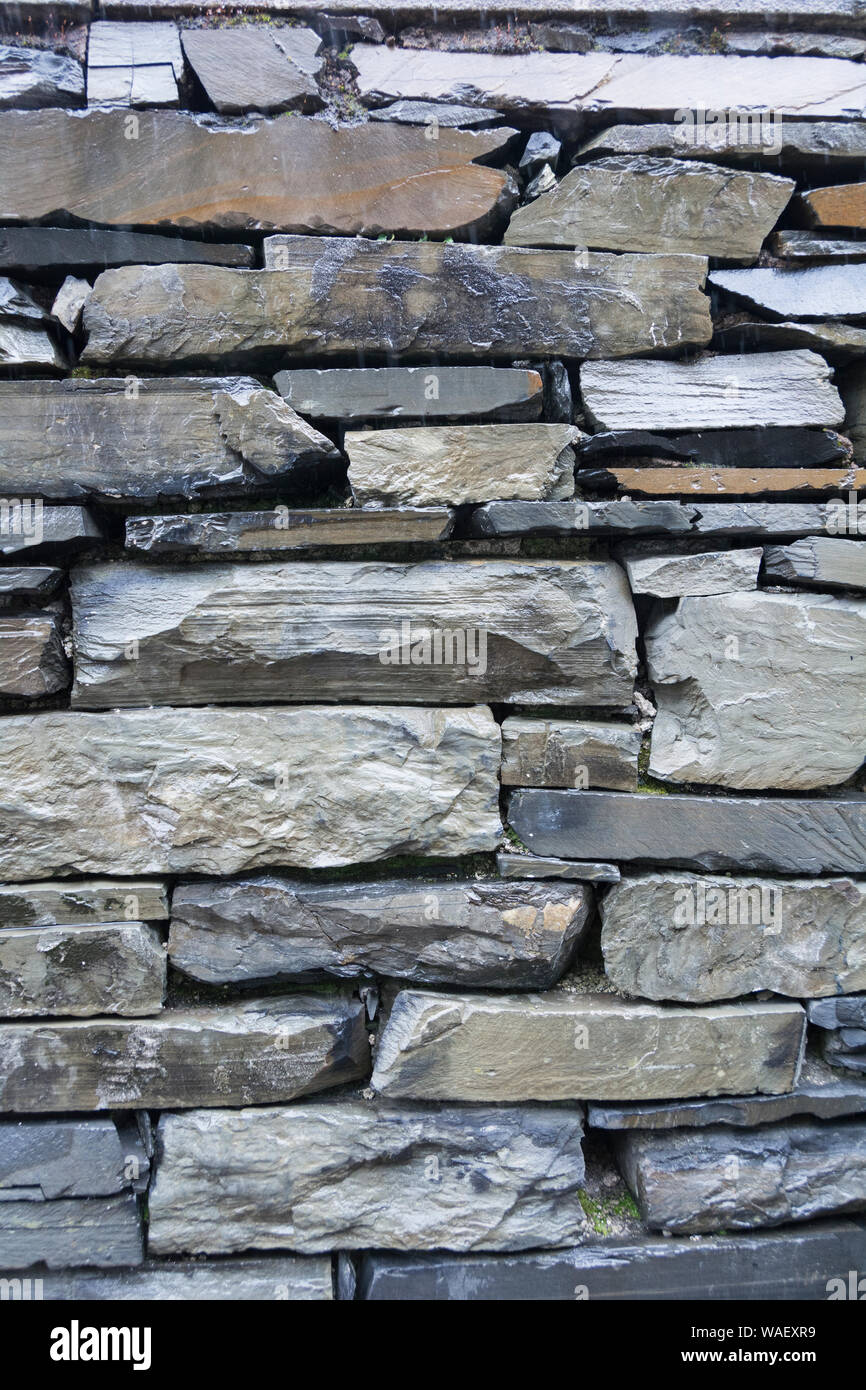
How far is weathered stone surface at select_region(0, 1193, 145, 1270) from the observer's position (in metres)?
2.37

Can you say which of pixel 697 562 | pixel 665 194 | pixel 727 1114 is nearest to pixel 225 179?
pixel 665 194

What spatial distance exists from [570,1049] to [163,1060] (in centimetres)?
118

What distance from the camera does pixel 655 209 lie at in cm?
256

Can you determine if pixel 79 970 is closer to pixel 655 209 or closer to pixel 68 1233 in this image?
pixel 68 1233

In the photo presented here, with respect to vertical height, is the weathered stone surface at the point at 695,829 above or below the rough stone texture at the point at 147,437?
below

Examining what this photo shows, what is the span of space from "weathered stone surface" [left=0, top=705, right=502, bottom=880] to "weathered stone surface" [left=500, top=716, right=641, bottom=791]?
7 centimetres

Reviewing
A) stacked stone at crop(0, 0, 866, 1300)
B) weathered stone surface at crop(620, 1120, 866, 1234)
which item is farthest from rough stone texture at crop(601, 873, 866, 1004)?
weathered stone surface at crop(620, 1120, 866, 1234)

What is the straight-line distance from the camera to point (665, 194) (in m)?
2.55

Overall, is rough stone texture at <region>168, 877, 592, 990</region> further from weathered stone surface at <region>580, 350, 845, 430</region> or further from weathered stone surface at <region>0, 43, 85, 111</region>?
weathered stone surface at <region>0, 43, 85, 111</region>

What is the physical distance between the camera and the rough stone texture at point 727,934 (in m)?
2.49

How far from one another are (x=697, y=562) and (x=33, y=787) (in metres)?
2.06

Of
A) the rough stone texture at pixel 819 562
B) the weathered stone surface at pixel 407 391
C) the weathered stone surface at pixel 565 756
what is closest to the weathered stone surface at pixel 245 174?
the weathered stone surface at pixel 407 391

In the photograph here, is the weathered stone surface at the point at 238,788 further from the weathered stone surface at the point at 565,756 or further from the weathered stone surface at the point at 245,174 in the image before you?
the weathered stone surface at the point at 245,174

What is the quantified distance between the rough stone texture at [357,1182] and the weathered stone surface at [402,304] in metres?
2.28
